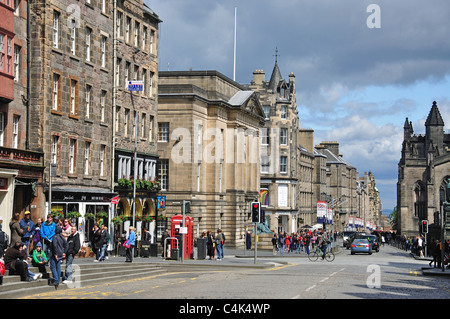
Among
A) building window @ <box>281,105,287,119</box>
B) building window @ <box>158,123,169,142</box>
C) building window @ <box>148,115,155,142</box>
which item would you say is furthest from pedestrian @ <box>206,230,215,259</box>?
building window @ <box>281,105,287,119</box>

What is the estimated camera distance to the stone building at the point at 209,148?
224 feet

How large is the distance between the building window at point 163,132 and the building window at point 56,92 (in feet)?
86.5

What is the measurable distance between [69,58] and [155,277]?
622 inches

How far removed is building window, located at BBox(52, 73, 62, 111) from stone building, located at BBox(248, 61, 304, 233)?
57.7 metres

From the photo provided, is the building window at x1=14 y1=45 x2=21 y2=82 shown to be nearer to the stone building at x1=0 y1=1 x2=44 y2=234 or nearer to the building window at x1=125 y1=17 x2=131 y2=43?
the stone building at x1=0 y1=1 x2=44 y2=234

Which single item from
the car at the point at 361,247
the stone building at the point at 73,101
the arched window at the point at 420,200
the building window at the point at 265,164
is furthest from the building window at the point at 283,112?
the stone building at the point at 73,101

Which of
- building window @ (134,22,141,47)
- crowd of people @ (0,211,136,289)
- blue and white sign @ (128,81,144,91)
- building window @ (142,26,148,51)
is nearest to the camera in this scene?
crowd of people @ (0,211,136,289)

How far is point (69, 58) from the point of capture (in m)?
43.1

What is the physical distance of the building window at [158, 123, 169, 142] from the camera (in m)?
68.2

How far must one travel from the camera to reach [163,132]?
68.4 m

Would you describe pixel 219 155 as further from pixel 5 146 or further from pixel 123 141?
→ pixel 5 146

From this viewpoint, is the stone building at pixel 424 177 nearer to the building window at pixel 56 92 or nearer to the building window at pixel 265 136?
the building window at pixel 265 136

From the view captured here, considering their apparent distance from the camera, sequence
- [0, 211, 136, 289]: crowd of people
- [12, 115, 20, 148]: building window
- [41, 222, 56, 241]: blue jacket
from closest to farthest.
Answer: [0, 211, 136, 289]: crowd of people → [41, 222, 56, 241]: blue jacket → [12, 115, 20, 148]: building window

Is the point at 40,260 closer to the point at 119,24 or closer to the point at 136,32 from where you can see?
the point at 119,24
